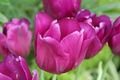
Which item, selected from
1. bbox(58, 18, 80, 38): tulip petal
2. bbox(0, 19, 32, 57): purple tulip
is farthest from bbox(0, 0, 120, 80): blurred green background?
bbox(58, 18, 80, 38): tulip petal

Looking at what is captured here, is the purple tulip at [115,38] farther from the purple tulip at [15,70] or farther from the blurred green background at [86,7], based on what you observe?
the blurred green background at [86,7]

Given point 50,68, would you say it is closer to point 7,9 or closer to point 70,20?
point 70,20

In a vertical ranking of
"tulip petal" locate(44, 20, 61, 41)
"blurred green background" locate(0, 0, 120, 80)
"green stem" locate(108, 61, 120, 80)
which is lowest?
"green stem" locate(108, 61, 120, 80)

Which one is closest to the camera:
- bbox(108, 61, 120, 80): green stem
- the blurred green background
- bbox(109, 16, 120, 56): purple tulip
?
bbox(109, 16, 120, 56): purple tulip

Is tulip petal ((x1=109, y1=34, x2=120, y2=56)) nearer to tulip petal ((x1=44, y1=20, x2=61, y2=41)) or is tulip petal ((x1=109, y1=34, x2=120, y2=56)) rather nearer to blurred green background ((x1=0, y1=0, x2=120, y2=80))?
tulip petal ((x1=44, y1=20, x2=61, y2=41))

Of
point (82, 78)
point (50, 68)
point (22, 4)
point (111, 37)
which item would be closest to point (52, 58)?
point (50, 68)

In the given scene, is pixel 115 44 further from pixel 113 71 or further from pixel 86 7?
pixel 113 71

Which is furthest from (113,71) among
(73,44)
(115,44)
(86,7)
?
(73,44)
